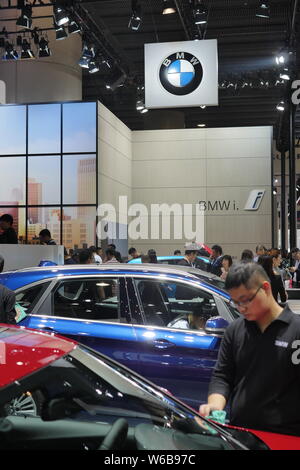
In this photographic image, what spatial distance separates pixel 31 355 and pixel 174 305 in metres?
3.04

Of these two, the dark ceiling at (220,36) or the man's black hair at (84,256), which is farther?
the dark ceiling at (220,36)

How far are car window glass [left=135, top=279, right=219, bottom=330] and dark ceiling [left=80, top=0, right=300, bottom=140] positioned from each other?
9713mm

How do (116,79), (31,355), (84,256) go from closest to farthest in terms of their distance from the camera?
1. (31,355)
2. (84,256)
3. (116,79)

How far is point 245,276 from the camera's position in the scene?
2.24m

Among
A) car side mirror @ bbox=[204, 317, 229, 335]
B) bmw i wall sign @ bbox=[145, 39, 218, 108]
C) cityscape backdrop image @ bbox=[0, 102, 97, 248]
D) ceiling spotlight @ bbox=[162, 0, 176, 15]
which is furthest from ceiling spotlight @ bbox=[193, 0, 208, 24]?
car side mirror @ bbox=[204, 317, 229, 335]

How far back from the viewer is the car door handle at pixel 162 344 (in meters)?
3.92

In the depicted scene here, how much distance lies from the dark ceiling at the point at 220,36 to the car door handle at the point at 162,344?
1056 cm

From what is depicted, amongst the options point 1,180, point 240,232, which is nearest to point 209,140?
point 240,232

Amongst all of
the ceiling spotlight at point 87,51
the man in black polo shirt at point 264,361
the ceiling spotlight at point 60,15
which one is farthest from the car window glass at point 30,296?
the ceiling spotlight at point 87,51

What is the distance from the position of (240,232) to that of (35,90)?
9.02 m

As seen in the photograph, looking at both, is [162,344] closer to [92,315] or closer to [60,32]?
[92,315]

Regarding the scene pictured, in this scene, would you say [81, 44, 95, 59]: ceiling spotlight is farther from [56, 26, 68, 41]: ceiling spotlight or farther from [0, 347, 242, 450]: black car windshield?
[0, 347, 242, 450]: black car windshield

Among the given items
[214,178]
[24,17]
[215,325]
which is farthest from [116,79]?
[215,325]

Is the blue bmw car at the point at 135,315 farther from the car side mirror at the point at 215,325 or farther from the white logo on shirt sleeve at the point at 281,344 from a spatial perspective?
the white logo on shirt sleeve at the point at 281,344
